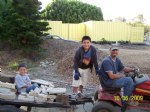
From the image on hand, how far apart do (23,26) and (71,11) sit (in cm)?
2796

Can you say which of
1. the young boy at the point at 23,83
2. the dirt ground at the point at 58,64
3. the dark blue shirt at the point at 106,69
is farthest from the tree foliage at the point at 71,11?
the dark blue shirt at the point at 106,69

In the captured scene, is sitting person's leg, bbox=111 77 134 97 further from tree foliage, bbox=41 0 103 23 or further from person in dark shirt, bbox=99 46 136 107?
tree foliage, bbox=41 0 103 23

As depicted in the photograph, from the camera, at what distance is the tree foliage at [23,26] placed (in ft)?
56.9

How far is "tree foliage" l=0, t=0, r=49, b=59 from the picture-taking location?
17.3m

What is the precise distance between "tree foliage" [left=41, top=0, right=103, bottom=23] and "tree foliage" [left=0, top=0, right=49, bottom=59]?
2577 centimetres

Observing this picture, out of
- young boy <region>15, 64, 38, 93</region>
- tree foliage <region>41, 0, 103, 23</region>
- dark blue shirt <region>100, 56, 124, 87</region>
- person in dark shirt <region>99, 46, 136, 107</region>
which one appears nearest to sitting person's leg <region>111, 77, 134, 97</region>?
person in dark shirt <region>99, 46, 136, 107</region>

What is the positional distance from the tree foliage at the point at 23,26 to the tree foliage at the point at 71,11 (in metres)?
25.8

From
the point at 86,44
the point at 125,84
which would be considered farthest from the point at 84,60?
the point at 125,84

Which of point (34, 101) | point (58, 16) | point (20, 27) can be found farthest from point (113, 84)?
point (58, 16)

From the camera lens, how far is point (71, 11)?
4466cm

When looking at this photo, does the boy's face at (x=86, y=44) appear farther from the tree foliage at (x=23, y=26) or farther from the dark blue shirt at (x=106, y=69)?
the tree foliage at (x=23, y=26)
